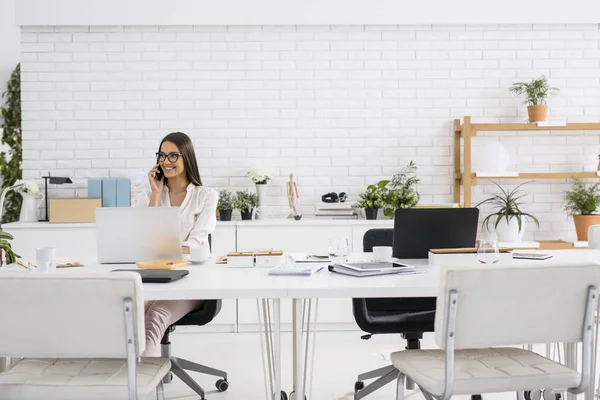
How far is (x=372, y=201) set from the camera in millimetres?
4609

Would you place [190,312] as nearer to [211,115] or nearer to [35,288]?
[35,288]

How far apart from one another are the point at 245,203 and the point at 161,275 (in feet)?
8.04

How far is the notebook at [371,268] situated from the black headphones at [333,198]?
225 centimetres

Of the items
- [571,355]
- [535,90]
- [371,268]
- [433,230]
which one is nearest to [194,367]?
[371,268]

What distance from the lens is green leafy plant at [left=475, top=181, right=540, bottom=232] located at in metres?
4.72

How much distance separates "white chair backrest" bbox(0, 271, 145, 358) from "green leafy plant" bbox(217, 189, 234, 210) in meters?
2.82

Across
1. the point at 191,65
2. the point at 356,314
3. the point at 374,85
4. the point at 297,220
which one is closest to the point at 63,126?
the point at 191,65

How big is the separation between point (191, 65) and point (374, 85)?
1.47 m

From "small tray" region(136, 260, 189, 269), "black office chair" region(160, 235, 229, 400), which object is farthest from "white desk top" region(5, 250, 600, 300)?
"black office chair" region(160, 235, 229, 400)

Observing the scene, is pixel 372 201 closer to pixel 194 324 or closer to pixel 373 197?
pixel 373 197

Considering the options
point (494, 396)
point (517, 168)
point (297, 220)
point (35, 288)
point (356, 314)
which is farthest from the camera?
point (517, 168)

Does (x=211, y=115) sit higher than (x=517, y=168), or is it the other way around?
(x=211, y=115)

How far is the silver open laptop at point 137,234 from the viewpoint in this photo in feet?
8.61

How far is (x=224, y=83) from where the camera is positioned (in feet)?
16.1
